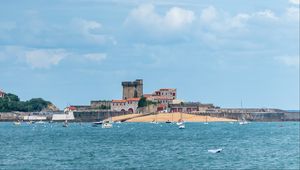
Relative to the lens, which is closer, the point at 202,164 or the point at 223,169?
the point at 223,169

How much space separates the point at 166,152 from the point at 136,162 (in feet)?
40.1

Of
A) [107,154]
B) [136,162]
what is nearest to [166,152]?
[107,154]

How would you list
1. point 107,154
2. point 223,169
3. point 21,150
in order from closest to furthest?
point 223,169 → point 107,154 → point 21,150

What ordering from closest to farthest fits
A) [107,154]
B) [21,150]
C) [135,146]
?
[107,154] → [21,150] → [135,146]

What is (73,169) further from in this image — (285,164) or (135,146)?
(135,146)

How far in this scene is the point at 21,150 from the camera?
83438mm

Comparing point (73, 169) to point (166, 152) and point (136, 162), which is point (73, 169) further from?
point (166, 152)

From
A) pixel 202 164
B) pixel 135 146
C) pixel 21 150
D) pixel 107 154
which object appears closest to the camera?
pixel 202 164

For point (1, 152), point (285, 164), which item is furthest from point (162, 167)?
point (1, 152)

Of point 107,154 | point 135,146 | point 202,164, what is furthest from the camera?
point 135,146

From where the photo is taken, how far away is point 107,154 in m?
75.4

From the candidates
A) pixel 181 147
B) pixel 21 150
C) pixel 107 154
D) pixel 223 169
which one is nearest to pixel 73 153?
pixel 107 154

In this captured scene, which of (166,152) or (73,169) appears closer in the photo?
(73,169)

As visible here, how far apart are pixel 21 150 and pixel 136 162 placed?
21.8 m
